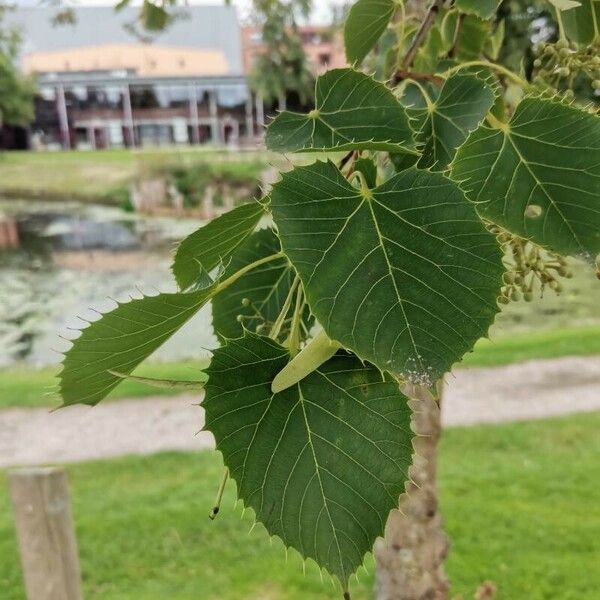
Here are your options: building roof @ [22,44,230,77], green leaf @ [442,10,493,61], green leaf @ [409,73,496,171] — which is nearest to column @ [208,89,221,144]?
building roof @ [22,44,230,77]

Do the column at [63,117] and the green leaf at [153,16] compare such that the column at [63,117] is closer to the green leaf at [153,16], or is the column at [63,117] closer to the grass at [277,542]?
the grass at [277,542]

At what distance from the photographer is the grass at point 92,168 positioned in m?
12.2

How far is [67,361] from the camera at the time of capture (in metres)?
0.33

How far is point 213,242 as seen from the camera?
37 centimetres

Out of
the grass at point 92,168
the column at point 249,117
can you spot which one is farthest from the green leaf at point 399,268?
the column at point 249,117

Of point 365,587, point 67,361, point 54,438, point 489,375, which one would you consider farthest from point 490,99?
point 489,375

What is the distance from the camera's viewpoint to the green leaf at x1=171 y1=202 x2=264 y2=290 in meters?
0.34

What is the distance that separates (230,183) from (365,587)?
10342mm

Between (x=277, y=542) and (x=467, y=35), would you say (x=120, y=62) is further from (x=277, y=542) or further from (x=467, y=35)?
(x=467, y=35)

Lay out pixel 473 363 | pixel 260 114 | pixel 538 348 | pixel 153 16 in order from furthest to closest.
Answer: pixel 260 114, pixel 538 348, pixel 473 363, pixel 153 16

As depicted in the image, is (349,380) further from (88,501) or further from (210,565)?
(88,501)

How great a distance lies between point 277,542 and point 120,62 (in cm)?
1915

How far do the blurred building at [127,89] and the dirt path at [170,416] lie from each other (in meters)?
15.7

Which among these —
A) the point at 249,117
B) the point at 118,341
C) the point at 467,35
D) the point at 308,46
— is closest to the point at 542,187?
the point at 118,341
